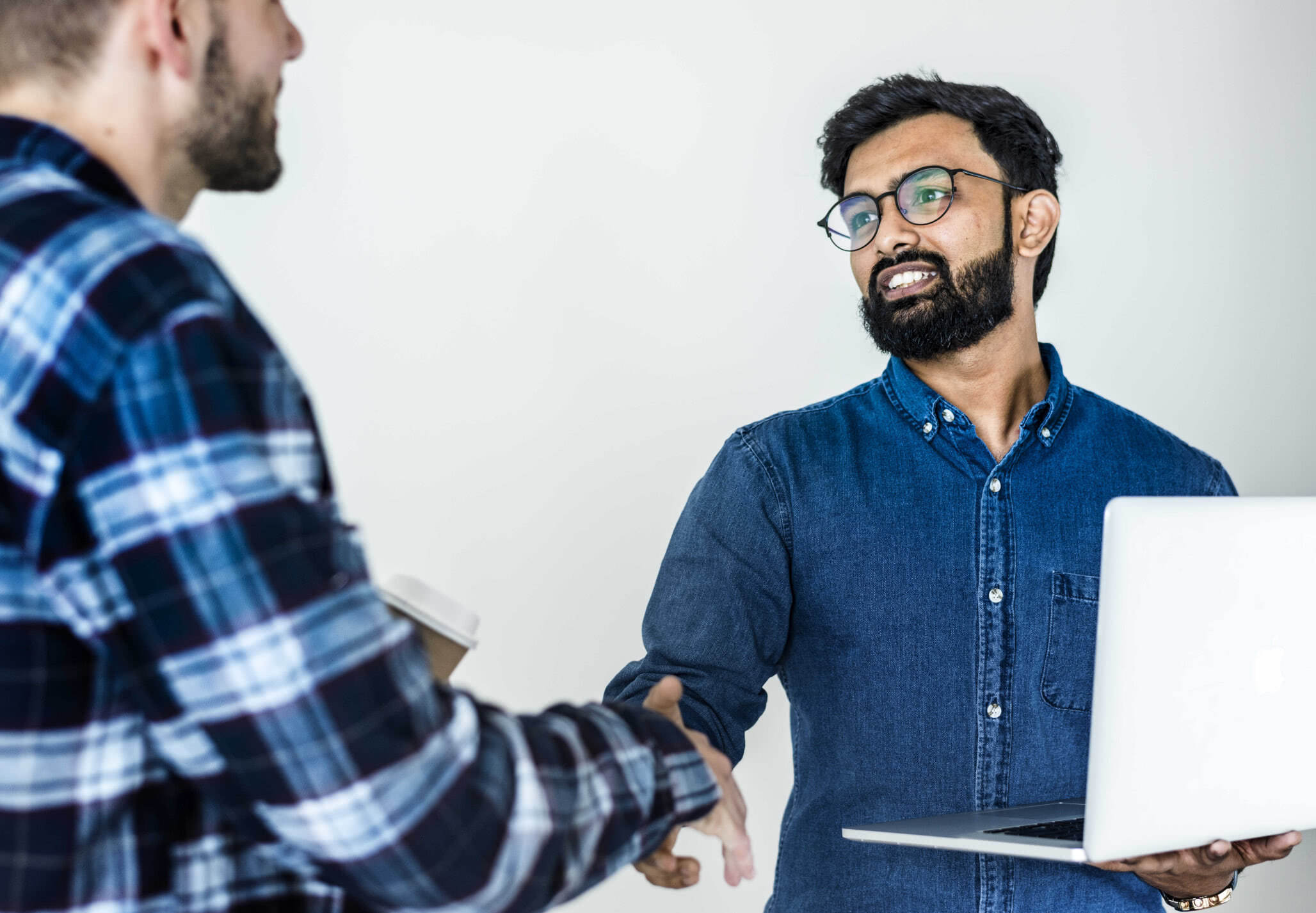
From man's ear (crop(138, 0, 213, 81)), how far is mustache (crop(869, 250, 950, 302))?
1.32 metres

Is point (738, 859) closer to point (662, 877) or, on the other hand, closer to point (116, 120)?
point (662, 877)

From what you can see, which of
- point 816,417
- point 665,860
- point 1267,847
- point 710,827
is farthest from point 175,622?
point 1267,847

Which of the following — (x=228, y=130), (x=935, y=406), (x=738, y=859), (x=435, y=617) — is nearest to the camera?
(x=228, y=130)

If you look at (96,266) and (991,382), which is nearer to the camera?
(96,266)

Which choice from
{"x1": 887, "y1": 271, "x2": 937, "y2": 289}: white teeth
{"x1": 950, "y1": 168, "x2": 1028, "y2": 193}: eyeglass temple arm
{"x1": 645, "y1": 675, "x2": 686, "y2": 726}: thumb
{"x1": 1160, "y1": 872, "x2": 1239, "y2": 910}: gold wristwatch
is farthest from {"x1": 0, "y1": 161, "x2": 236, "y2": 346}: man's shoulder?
{"x1": 1160, "y1": 872, "x2": 1239, "y2": 910}: gold wristwatch

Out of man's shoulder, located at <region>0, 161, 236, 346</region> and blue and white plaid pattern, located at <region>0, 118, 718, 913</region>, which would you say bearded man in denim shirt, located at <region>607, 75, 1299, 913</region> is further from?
man's shoulder, located at <region>0, 161, 236, 346</region>

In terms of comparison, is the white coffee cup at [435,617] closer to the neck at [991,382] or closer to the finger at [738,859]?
the finger at [738,859]

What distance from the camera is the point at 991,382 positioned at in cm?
198

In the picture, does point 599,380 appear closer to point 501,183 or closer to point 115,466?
point 501,183

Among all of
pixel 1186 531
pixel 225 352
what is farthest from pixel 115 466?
pixel 1186 531

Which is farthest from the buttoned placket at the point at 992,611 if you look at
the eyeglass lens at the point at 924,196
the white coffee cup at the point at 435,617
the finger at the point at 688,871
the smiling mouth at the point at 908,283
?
the white coffee cup at the point at 435,617

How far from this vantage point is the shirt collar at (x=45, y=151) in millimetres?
839

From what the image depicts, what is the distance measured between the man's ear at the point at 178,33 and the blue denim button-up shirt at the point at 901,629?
1.10 metres

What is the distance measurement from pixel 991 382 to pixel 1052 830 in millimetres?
832
